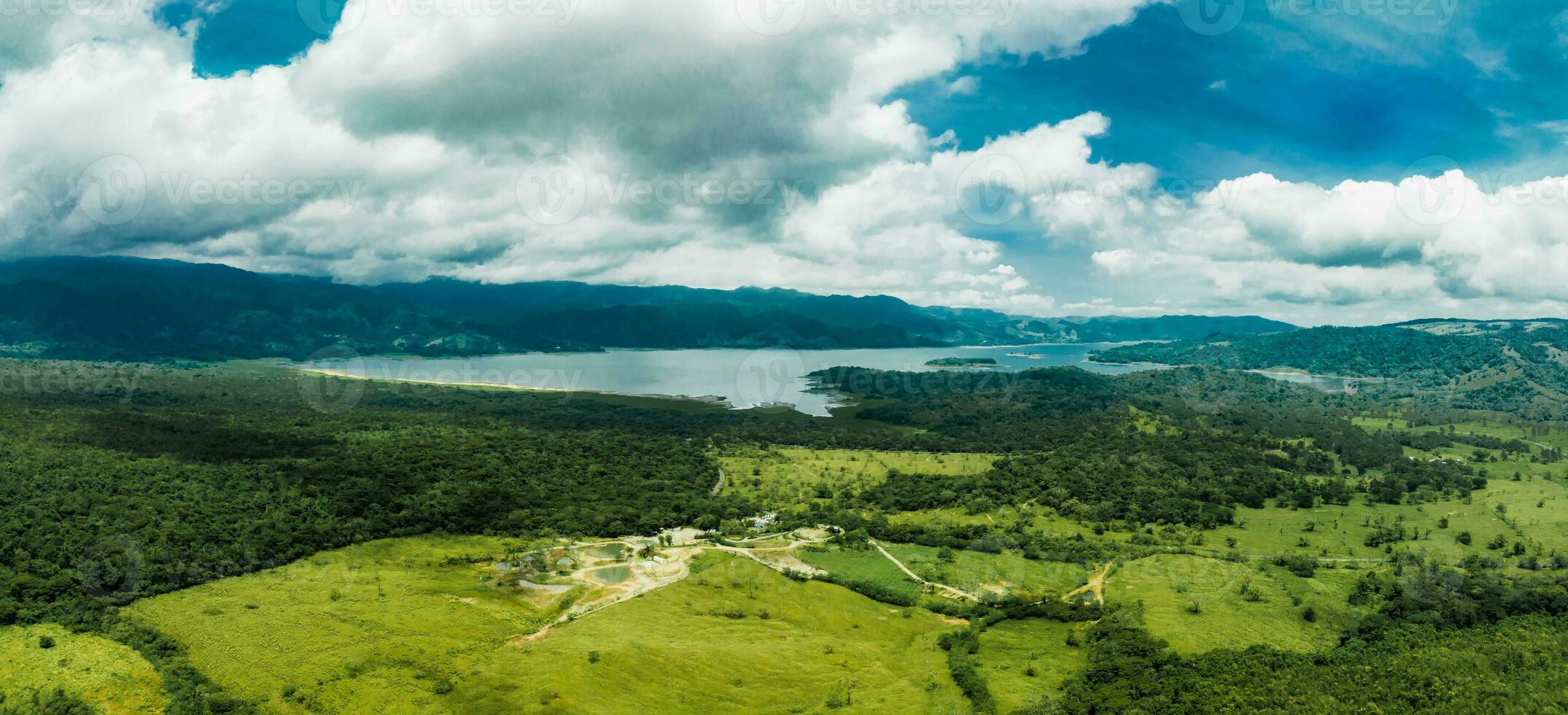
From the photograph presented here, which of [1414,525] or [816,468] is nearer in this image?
[1414,525]

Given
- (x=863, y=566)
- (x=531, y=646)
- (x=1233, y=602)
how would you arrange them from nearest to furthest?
1. (x=531, y=646)
2. (x=1233, y=602)
3. (x=863, y=566)

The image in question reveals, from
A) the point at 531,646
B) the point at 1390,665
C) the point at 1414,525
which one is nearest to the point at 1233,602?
the point at 1390,665

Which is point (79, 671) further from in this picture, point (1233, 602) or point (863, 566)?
point (1233, 602)

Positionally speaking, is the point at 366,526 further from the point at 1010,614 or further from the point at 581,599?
the point at 1010,614

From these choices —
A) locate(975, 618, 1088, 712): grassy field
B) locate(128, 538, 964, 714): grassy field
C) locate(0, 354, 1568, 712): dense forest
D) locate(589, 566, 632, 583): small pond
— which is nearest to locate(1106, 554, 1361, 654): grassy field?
locate(0, 354, 1568, 712): dense forest

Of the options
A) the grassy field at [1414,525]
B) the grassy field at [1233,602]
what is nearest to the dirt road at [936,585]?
the grassy field at [1233,602]

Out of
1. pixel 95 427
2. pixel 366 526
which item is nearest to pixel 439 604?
pixel 366 526

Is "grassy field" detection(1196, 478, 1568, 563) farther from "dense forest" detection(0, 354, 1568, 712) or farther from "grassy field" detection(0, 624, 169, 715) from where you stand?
"grassy field" detection(0, 624, 169, 715)
